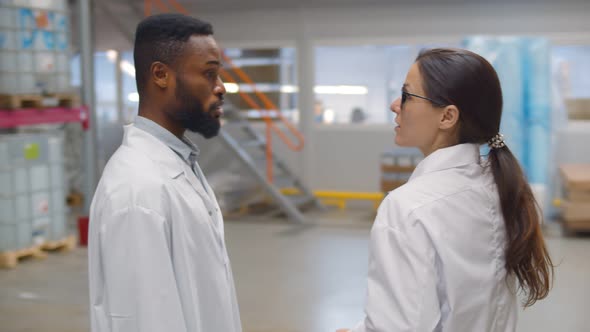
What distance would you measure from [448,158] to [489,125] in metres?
0.18

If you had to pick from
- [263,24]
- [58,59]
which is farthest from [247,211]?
[58,59]

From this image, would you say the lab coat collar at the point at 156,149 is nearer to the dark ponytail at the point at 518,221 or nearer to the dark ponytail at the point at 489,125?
the dark ponytail at the point at 489,125

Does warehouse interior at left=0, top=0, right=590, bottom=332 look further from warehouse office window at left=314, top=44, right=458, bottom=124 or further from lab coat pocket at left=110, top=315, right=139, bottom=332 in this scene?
lab coat pocket at left=110, top=315, right=139, bottom=332

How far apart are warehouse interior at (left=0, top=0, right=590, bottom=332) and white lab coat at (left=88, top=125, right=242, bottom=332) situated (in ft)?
12.9

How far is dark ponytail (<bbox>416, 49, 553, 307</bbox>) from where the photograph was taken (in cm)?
206

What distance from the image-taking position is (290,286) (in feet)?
23.8

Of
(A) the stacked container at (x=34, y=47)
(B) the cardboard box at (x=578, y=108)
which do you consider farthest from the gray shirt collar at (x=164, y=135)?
(B) the cardboard box at (x=578, y=108)

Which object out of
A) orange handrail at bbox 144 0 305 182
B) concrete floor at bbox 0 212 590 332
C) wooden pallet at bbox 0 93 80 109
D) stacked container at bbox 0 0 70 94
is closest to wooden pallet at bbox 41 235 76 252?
concrete floor at bbox 0 212 590 332

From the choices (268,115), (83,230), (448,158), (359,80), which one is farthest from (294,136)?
(448,158)

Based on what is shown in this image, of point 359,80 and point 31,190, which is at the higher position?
point 359,80

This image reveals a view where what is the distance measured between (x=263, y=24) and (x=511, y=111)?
4.77 meters

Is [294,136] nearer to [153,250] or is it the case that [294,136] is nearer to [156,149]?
[156,149]

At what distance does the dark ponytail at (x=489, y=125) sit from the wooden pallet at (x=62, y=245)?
7.59 metres

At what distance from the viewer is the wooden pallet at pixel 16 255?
26.7 ft
